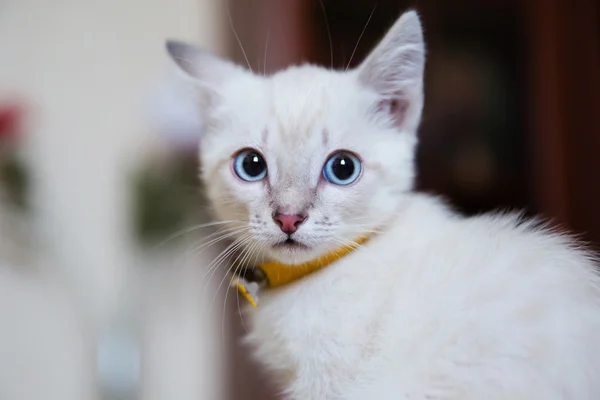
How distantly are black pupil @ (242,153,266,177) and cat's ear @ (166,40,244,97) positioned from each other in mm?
103

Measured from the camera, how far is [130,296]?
3.33 feet

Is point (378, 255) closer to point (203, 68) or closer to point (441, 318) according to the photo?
point (441, 318)

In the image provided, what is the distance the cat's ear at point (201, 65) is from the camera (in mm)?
612

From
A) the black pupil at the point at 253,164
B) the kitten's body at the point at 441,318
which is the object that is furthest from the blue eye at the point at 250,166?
the kitten's body at the point at 441,318

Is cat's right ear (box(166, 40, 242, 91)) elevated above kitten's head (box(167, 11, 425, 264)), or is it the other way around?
cat's right ear (box(166, 40, 242, 91))

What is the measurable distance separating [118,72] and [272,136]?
0.66 metres

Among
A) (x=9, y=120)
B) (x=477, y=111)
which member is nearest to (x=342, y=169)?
(x=477, y=111)

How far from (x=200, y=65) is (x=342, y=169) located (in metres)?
0.21

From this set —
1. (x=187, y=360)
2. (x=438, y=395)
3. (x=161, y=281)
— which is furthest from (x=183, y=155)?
(x=187, y=360)

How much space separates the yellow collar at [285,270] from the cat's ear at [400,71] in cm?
15

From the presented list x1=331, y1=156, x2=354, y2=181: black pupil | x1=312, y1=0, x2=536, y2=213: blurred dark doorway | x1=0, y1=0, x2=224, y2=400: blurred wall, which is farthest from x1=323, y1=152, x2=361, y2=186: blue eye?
x1=0, y1=0, x2=224, y2=400: blurred wall

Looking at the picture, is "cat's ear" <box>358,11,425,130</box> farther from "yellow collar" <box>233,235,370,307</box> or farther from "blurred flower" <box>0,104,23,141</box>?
"blurred flower" <box>0,104,23,141</box>

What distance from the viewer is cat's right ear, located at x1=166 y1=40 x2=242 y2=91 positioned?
61cm

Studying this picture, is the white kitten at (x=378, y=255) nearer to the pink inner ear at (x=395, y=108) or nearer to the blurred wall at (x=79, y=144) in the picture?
the pink inner ear at (x=395, y=108)
